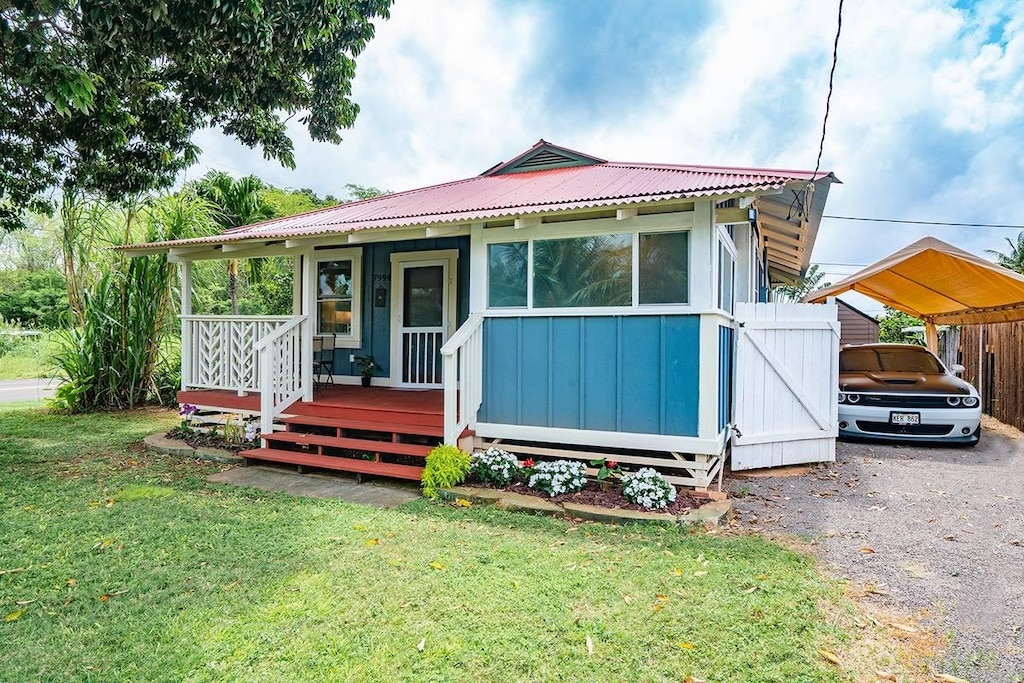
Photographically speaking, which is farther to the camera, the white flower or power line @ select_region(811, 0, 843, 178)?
power line @ select_region(811, 0, 843, 178)

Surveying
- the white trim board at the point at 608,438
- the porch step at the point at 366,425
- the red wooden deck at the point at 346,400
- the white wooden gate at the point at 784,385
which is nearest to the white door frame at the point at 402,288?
the red wooden deck at the point at 346,400

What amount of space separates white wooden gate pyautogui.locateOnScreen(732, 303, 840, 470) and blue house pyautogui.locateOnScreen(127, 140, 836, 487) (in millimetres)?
296

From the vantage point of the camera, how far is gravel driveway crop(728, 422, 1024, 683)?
2873 millimetres

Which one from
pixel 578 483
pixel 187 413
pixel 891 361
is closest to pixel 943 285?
pixel 891 361

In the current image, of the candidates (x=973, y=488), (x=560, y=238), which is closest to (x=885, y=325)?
(x=973, y=488)

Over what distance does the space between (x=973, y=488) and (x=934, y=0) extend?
5.28 metres

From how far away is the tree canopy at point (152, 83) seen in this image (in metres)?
4.99

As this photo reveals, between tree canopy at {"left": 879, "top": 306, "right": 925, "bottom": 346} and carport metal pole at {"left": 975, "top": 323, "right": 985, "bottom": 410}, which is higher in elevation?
tree canopy at {"left": 879, "top": 306, "right": 925, "bottom": 346}

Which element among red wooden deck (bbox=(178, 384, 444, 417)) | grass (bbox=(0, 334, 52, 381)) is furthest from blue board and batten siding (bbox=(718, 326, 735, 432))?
grass (bbox=(0, 334, 52, 381))

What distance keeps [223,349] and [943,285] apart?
1161 centimetres

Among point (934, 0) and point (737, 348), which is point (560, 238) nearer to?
point (737, 348)

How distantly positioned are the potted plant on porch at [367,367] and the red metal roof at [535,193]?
212cm

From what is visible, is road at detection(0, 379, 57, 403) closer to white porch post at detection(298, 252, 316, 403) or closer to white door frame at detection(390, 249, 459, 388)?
white porch post at detection(298, 252, 316, 403)

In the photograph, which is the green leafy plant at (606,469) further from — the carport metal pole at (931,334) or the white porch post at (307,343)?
the carport metal pole at (931,334)
